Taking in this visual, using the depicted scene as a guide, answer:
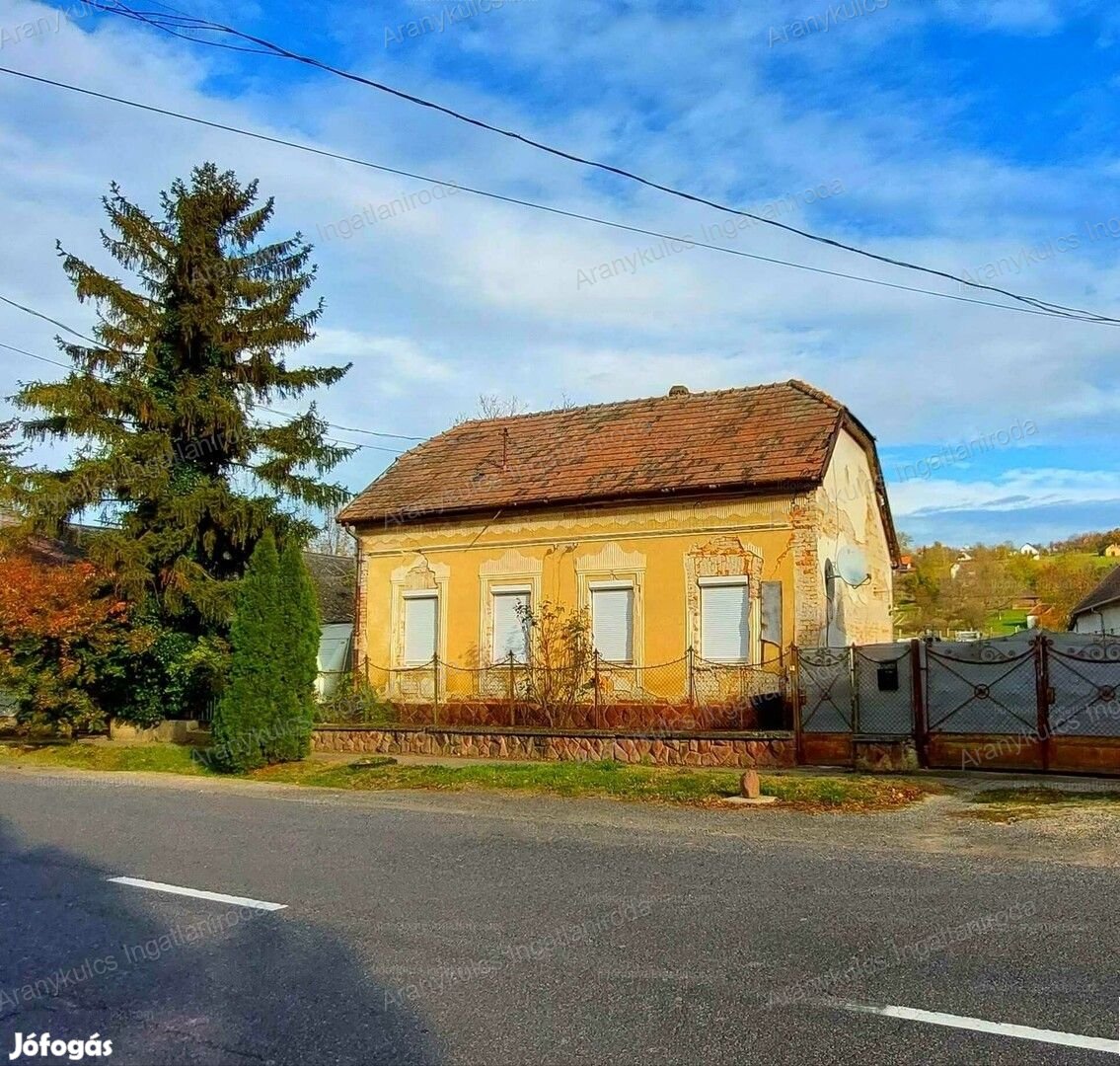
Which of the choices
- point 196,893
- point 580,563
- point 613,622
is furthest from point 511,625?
point 196,893

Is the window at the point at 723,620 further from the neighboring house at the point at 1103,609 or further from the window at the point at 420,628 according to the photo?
the neighboring house at the point at 1103,609

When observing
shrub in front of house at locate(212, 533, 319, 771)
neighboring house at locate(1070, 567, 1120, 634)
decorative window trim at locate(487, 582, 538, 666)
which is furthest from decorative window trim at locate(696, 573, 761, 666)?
neighboring house at locate(1070, 567, 1120, 634)

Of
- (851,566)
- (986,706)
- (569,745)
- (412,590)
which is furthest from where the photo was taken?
(412,590)

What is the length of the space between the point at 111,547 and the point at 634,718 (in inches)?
435

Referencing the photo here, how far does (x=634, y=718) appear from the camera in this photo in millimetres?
19016

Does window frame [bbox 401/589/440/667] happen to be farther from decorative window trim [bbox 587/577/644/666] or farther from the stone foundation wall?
decorative window trim [bbox 587/577/644/666]

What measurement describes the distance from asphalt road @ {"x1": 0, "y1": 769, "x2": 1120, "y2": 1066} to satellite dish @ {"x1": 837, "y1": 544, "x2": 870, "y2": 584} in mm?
10833

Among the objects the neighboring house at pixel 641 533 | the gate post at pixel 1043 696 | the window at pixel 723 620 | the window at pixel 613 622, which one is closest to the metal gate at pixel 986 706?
the gate post at pixel 1043 696

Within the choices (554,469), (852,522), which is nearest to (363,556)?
(554,469)

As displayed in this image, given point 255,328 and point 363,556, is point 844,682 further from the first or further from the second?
point 255,328

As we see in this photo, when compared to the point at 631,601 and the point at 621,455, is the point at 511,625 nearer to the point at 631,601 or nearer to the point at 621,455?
the point at 631,601

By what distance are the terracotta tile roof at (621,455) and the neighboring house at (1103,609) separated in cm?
2451

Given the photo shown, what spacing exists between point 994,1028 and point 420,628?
60.5ft

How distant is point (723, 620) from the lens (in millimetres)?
18938
